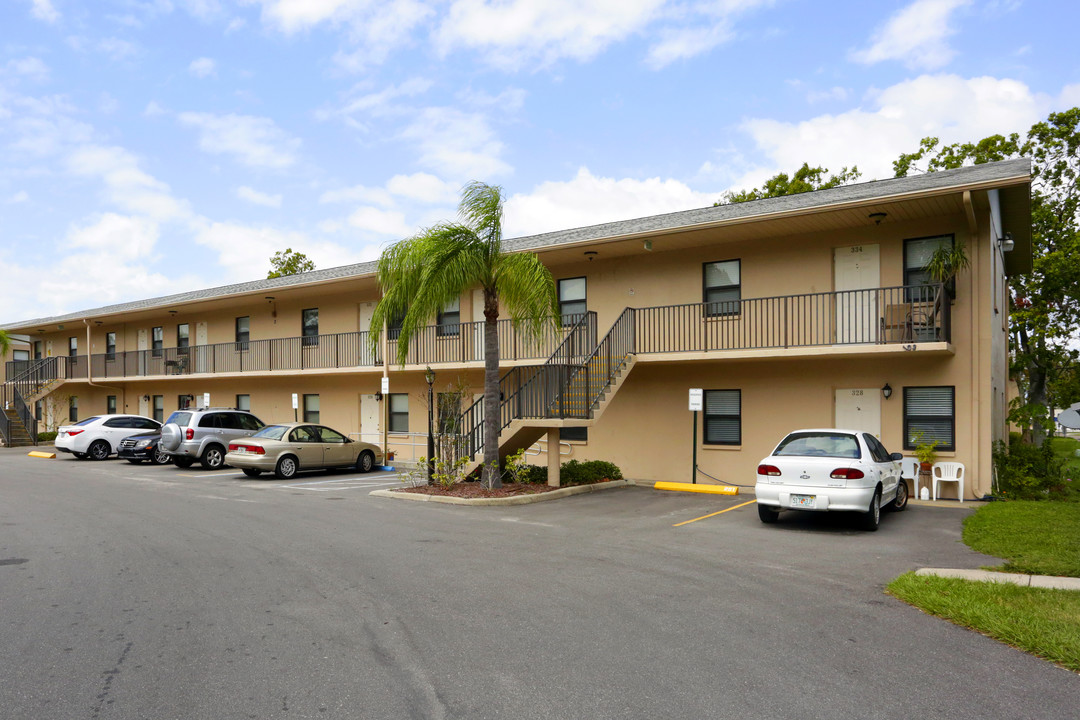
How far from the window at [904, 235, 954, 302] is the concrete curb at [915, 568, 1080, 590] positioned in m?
8.08

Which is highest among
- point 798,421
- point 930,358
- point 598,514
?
point 930,358

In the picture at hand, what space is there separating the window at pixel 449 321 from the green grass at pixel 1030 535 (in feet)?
47.5

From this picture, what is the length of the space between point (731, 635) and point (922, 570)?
3.52 m

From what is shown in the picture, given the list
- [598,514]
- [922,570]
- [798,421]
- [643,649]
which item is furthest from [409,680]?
[798,421]

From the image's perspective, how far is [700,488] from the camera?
16391mm

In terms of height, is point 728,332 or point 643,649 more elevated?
point 728,332

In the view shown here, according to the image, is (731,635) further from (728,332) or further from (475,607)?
(728,332)

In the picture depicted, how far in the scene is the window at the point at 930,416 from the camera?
15000mm

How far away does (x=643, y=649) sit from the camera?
5543 mm

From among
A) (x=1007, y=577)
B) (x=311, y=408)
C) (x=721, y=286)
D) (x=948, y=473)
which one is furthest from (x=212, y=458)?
(x=1007, y=577)

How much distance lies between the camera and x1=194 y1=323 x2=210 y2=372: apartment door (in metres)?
30.2

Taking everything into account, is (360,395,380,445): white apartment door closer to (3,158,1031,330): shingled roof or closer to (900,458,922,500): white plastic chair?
(3,158,1031,330): shingled roof

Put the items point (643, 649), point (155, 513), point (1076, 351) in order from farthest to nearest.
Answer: point (1076, 351), point (155, 513), point (643, 649)

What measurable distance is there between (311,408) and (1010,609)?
80.7 feet
